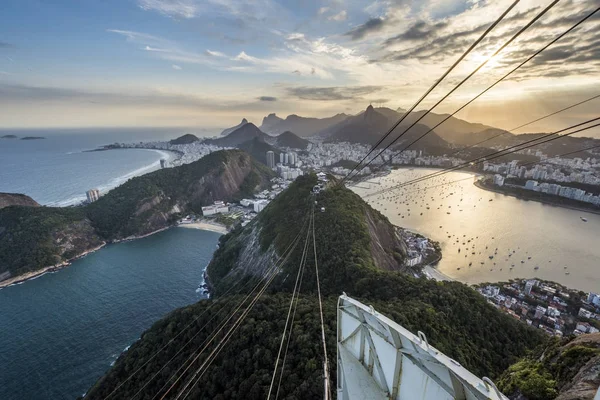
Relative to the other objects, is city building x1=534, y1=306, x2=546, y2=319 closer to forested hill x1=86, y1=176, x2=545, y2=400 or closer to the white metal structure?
forested hill x1=86, y1=176, x2=545, y2=400

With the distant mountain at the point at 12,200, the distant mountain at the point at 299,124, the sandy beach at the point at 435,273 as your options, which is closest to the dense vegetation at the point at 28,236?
the distant mountain at the point at 12,200

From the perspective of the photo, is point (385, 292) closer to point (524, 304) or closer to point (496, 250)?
point (524, 304)

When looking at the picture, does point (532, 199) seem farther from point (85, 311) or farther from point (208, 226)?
point (85, 311)

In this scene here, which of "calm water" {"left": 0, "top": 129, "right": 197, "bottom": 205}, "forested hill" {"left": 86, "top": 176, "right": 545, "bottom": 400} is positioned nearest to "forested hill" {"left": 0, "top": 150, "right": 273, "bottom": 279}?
"calm water" {"left": 0, "top": 129, "right": 197, "bottom": 205}

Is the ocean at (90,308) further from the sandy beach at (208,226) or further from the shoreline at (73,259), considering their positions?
the sandy beach at (208,226)

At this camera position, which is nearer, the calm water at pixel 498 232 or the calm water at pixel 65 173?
the calm water at pixel 498 232

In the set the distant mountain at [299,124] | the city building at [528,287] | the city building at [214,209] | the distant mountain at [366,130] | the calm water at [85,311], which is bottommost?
the calm water at [85,311]
